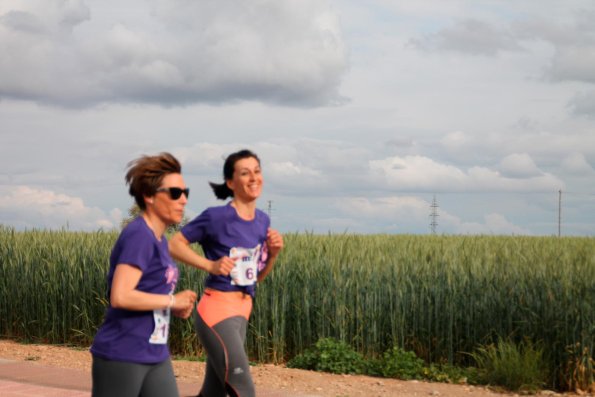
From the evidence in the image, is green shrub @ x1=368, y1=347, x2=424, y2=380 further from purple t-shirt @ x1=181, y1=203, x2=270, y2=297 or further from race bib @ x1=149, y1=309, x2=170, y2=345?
race bib @ x1=149, y1=309, x2=170, y2=345

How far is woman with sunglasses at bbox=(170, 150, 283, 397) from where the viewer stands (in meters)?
5.53

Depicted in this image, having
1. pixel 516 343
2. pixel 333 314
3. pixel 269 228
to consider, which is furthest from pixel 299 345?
pixel 269 228

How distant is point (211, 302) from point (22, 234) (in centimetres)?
1297

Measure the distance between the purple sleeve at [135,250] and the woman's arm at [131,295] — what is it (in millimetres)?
29

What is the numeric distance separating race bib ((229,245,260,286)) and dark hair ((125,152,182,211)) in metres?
1.34

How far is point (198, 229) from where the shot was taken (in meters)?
5.86

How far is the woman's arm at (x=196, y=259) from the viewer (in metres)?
5.42

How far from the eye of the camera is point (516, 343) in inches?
430

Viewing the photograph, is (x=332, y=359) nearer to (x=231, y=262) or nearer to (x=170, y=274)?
(x=231, y=262)

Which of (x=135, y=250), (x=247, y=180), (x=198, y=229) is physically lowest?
(x=135, y=250)

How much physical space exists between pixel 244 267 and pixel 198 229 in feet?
1.47

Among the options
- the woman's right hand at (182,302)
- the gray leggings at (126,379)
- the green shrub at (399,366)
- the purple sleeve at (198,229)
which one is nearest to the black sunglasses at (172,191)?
the woman's right hand at (182,302)

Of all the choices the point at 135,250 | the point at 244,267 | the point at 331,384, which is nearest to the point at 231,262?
the point at 244,267

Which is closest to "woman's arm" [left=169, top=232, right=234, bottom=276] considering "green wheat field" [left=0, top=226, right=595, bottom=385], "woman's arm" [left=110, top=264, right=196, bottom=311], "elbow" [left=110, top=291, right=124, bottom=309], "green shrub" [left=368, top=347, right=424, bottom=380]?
"woman's arm" [left=110, top=264, right=196, bottom=311]
